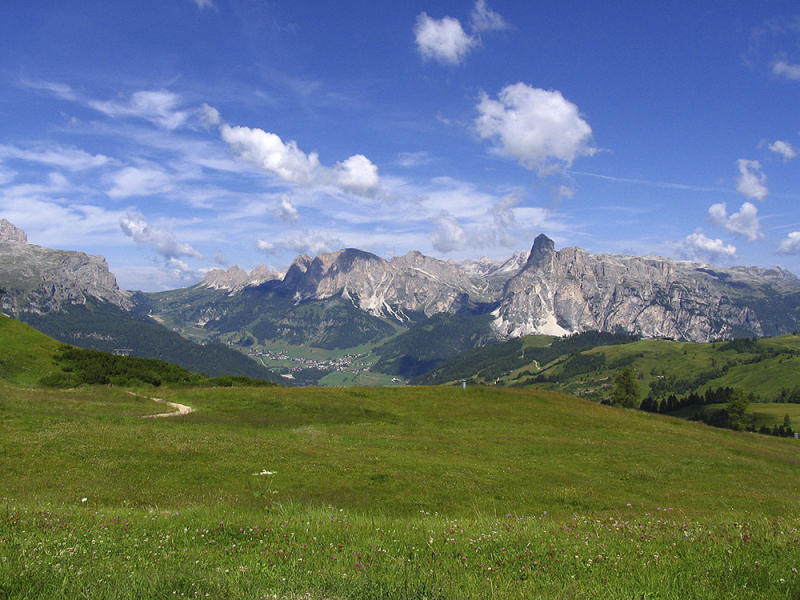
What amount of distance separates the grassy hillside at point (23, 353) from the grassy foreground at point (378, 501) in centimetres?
1169

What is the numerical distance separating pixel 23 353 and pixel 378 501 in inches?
2306

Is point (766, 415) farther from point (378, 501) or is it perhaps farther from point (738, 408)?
point (378, 501)

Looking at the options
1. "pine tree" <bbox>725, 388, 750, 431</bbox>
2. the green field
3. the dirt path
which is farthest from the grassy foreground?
"pine tree" <bbox>725, 388, 750, 431</bbox>

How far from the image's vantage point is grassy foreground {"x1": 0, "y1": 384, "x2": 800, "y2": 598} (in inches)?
288

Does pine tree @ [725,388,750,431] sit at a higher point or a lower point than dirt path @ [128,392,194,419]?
higher

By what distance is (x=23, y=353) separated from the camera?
56906 millimetres

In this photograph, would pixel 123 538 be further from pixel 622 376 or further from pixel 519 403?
pixel 622 376

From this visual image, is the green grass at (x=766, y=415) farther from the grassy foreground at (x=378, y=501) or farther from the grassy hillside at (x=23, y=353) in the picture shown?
the grassy hillside at (x=23, y=353)

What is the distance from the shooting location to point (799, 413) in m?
185

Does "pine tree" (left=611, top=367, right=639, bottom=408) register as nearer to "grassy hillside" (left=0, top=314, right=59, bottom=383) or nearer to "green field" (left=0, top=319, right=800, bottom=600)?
"green field" (left=0, top=319, right=800, bottom=600)

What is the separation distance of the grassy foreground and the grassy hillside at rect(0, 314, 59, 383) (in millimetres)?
11690

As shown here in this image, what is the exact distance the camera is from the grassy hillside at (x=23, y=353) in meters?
52.7

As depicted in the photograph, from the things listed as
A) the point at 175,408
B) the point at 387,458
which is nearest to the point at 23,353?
the point at 175,408

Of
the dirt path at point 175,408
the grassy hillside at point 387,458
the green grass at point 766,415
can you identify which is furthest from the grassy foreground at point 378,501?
the green grass at point 766,415
